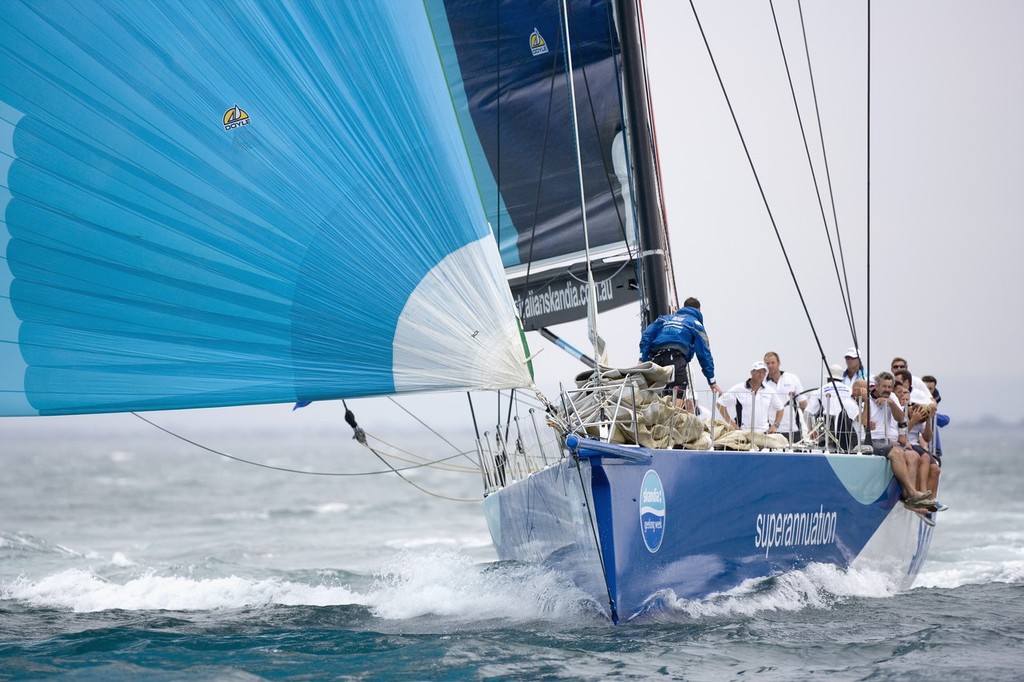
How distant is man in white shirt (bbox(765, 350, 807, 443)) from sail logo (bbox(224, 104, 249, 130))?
465cm

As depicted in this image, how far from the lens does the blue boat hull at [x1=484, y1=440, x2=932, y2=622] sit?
6.52 m

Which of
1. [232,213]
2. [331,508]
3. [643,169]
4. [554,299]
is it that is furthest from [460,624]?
[331,508]

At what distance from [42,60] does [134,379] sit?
6.14 feet

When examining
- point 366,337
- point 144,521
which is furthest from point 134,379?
point 144,521

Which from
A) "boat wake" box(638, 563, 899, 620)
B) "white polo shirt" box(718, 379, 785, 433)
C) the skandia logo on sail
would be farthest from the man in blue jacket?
the skandia logo on sail

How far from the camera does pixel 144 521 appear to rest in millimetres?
20578

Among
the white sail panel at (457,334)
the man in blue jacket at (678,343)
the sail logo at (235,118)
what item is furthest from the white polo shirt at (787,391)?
the sail logo at (235,118)

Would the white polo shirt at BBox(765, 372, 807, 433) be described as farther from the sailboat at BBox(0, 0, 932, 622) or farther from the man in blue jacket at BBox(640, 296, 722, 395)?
the sailboat at BBox(0, 0, 932, 622)

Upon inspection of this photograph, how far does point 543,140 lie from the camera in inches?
446

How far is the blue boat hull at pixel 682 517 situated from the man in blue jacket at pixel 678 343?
2.92ft

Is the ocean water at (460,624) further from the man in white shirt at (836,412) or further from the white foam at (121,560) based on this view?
the man in white shirt at (836,412)

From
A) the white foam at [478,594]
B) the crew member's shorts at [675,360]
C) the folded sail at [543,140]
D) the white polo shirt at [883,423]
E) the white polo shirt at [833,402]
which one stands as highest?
the folded sail at [543,140]

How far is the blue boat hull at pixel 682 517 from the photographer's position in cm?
652

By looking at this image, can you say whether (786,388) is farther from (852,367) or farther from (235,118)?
(235,118)
